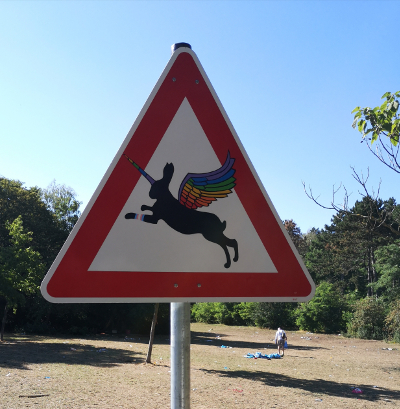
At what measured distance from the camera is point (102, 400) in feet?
27.3

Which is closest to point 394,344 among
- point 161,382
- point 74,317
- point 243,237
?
point 161,382

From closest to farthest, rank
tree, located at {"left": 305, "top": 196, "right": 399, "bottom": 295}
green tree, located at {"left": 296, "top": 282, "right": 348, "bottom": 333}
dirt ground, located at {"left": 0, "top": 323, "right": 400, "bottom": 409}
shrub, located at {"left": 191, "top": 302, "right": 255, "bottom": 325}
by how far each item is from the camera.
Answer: dirt ground, located at {"left": 0, "top": 323, "right": 400, "bottom": 409}
green tree, located at {"left": 296, "top": 282, "right": 348, "bottom": 333}
shrub, located at {"left": 191, "top": 302, "right": 255, "bottom": 325}
tree, located at {"left": 305, "top": 196, "right": 399, "bottom": 295}

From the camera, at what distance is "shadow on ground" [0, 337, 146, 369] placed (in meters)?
12.7

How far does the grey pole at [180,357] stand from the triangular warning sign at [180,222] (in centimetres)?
7

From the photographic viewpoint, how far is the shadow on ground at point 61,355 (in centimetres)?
1267

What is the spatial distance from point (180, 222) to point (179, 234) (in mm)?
43

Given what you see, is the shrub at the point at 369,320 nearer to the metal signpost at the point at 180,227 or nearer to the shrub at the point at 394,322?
the shrub at the point at 394,322

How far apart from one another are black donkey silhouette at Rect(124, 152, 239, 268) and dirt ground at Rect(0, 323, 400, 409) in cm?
786

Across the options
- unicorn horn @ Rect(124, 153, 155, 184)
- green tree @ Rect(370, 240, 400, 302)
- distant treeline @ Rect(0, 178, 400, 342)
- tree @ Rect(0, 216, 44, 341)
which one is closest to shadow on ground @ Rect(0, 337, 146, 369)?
tree @ Rect(0, 216, 44, 341)

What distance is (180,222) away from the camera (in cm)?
132

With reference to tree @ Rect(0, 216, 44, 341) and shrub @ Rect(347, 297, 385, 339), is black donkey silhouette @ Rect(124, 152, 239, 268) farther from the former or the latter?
shrub @ Rect(347, 297, 385, 339)

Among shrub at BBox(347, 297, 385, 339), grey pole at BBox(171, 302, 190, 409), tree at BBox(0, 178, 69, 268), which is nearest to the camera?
grey pole at BBox(171, 302, 190, 409)

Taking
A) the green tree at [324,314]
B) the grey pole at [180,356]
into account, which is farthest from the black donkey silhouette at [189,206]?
the green tree at [324,314]

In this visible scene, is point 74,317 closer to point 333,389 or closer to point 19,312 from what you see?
point 19,312
